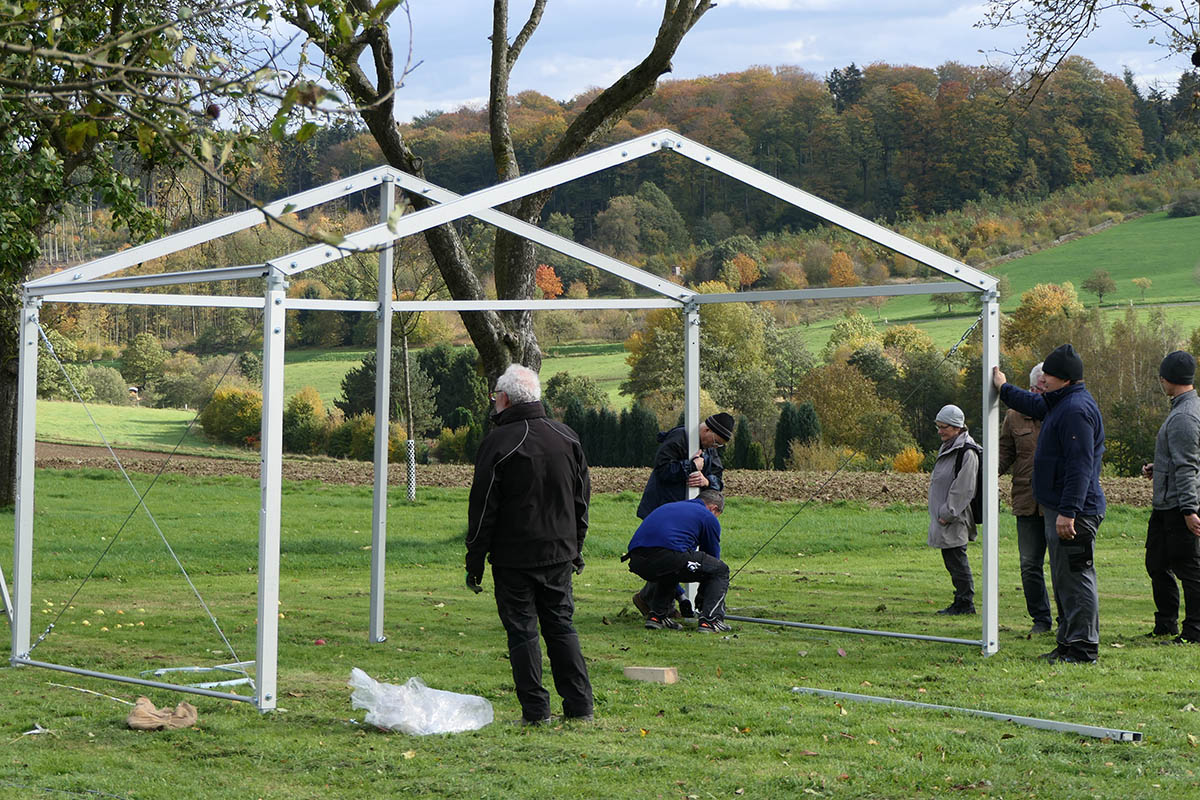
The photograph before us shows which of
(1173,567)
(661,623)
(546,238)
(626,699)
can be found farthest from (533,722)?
(1173,567)

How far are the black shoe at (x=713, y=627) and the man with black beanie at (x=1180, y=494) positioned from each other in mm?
2858

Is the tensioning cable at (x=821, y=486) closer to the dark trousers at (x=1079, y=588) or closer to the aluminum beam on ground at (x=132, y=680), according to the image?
the dark trousers at (x=1079, y=588)

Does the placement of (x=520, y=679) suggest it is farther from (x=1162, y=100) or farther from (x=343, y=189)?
(x=1162, y=100)

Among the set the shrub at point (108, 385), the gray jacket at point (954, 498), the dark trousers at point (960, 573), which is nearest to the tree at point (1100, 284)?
the shrub at point (108, 385)

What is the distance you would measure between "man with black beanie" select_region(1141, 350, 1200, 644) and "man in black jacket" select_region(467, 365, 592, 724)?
4.15 meters

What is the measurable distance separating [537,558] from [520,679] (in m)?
0.58

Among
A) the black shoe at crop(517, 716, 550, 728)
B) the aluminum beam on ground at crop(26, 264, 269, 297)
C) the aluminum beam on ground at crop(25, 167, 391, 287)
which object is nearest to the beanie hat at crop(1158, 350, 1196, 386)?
the black shoe at crop(517, 716, 550, 728)

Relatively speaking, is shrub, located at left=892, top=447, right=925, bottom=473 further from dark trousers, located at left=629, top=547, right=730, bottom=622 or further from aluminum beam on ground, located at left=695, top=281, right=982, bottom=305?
dark trousers, located at left=629, top=547, right=730, bottom=622

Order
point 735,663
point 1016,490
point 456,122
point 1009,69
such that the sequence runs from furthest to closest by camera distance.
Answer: point 456,122, point 1009,69, point 1016,490, point 735,663

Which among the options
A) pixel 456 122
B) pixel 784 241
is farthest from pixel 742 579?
pixel 784 241

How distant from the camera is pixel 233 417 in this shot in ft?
106

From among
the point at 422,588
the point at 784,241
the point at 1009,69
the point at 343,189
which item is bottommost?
the point at 422,588

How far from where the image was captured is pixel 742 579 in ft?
39.1

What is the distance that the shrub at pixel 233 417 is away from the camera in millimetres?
32000
